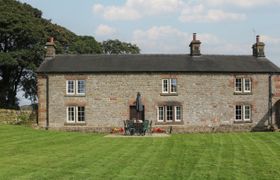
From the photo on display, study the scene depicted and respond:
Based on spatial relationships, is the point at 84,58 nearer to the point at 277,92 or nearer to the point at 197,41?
the point at 197,41

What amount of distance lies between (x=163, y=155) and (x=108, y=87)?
19.0 metres

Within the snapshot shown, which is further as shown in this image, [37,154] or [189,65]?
[189,65]

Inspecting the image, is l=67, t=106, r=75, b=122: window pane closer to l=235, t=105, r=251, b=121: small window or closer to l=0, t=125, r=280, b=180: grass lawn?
l=0, t=125, r=280, b=180: grass lawn

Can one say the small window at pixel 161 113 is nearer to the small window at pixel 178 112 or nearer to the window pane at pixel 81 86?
the small window at pixel 178 112

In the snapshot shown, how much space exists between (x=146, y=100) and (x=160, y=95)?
1.22 m

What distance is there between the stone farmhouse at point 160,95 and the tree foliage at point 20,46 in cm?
1301

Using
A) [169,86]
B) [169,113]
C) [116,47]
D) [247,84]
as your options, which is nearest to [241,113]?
[247,84]

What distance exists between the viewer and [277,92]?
38.5 meters

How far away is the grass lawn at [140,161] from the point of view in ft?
45.8

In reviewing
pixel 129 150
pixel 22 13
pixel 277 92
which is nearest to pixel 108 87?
pixel 277 92

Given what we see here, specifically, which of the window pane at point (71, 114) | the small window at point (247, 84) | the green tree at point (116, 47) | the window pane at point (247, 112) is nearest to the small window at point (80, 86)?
the window pane at point (71, 114)

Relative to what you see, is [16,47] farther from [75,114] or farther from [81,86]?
[75,114]

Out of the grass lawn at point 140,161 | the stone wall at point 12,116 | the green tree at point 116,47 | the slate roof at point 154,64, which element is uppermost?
the green tree at point 116,47

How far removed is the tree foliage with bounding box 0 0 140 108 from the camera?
162 feet
